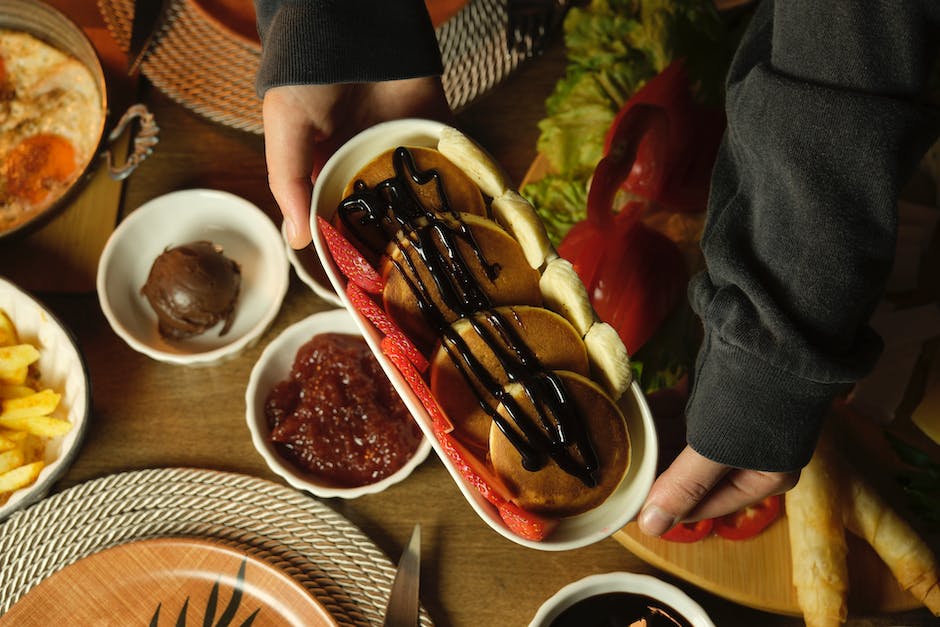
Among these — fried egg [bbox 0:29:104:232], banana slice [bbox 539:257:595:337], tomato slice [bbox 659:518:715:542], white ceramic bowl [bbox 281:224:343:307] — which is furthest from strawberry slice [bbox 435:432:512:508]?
Answer: fried egg [bbox 0:29:104:232]

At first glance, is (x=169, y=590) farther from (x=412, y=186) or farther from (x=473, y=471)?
(x=412, y=186)

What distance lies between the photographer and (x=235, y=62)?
64.2 inches

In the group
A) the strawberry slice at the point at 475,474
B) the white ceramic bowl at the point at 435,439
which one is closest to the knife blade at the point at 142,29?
the white ceramic bowl at the point at 435,439

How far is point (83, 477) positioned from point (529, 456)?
3.20 ft

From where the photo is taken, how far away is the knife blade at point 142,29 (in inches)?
63.9

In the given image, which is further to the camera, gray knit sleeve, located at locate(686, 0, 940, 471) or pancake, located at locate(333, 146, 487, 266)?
pancake, located at locate(333, 146, 487, 266)

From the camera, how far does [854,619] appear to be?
4.50 ft

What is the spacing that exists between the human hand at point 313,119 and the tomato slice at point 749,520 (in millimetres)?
880

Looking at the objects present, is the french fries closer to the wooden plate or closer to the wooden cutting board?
the wooden plate

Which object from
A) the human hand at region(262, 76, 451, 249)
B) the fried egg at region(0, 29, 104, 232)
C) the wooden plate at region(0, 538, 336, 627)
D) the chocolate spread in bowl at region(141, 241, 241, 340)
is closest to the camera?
the human hand at region(262, 76, 451, 249)

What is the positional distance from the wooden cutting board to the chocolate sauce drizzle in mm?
432

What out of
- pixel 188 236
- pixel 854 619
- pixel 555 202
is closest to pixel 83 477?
pixel 188 236

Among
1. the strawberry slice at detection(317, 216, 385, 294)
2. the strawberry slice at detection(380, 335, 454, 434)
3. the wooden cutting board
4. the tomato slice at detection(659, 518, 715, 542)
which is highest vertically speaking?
the strawberry slice at detection(317, 216, 385, 294)

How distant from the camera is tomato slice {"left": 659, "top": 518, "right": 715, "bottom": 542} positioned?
1324 millimetres
